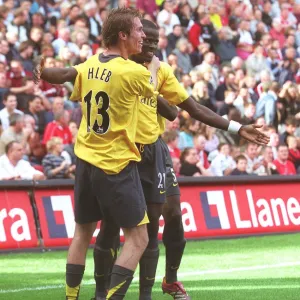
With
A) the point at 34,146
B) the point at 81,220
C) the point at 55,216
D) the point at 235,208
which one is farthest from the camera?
the point at 34,146

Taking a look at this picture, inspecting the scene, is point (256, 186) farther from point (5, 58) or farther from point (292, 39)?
point (292, 39)

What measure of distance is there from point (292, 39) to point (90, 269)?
16210 millimetres

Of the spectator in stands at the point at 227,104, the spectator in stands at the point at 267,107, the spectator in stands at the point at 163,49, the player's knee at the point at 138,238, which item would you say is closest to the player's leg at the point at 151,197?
the player's knee at the point at 138,238

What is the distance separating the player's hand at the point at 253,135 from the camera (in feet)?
27.1

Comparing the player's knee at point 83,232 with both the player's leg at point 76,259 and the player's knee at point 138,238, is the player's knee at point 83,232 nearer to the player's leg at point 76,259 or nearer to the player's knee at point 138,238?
the player's leg at point 76,259

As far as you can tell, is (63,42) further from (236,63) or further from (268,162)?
(236,63)

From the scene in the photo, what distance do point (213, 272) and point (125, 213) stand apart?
441 centimetres

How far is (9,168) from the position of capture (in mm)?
15242

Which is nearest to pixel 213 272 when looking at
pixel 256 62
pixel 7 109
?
pixel 7 109

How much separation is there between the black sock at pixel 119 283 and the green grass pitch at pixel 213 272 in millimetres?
1917

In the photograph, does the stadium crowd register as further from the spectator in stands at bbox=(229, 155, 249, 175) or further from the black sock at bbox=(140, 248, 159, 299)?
the black sock at bbox=(140, 248, 159, 299)

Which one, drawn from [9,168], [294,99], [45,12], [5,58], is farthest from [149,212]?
[294,99]

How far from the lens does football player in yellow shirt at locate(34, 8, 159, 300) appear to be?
24.6 ft

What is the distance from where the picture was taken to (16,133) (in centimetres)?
1642
